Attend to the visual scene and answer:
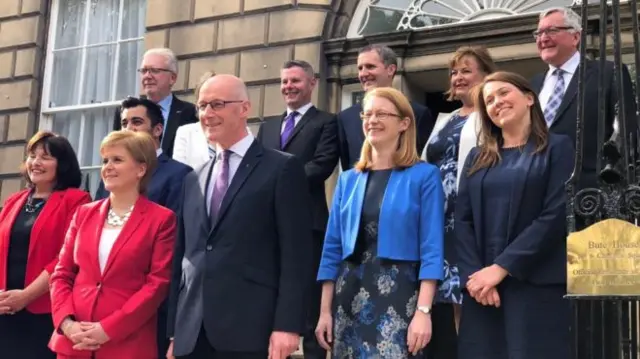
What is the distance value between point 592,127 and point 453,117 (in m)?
0.77

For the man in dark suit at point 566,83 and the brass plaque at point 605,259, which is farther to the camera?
the man in dark suit at point 566,83

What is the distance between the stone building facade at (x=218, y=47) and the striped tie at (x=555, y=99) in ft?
8.93

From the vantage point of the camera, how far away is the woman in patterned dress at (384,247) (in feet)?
11.6

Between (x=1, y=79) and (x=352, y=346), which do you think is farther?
(x=1, y=79)

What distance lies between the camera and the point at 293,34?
8688 millimetres

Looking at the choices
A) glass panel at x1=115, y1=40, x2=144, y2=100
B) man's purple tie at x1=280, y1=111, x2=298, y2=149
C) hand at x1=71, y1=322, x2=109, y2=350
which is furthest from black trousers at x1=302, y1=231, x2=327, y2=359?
glass panel at x1=115, y1=40, x2=144, y2=100

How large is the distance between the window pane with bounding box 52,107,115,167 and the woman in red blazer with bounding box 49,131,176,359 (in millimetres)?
6262

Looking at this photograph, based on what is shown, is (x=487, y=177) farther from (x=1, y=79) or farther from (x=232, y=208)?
(x=1, y=79)

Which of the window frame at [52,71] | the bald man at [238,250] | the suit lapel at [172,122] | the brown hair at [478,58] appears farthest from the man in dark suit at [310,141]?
the window frame at [52,71]

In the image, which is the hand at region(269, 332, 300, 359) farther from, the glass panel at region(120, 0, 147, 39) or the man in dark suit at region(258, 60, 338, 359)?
the glass panel at region(120, 0, 147, 39)

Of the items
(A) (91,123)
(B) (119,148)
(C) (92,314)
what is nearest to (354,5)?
(A) (91,123)

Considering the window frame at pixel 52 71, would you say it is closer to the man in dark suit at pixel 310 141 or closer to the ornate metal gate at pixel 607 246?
the man in dark suit at pixel 310 141

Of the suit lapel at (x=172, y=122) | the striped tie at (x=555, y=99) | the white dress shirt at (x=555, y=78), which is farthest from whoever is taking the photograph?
the suit lapel at (x=172, y=122)

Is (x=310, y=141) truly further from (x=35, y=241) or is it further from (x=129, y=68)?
(x=129, y=68)
